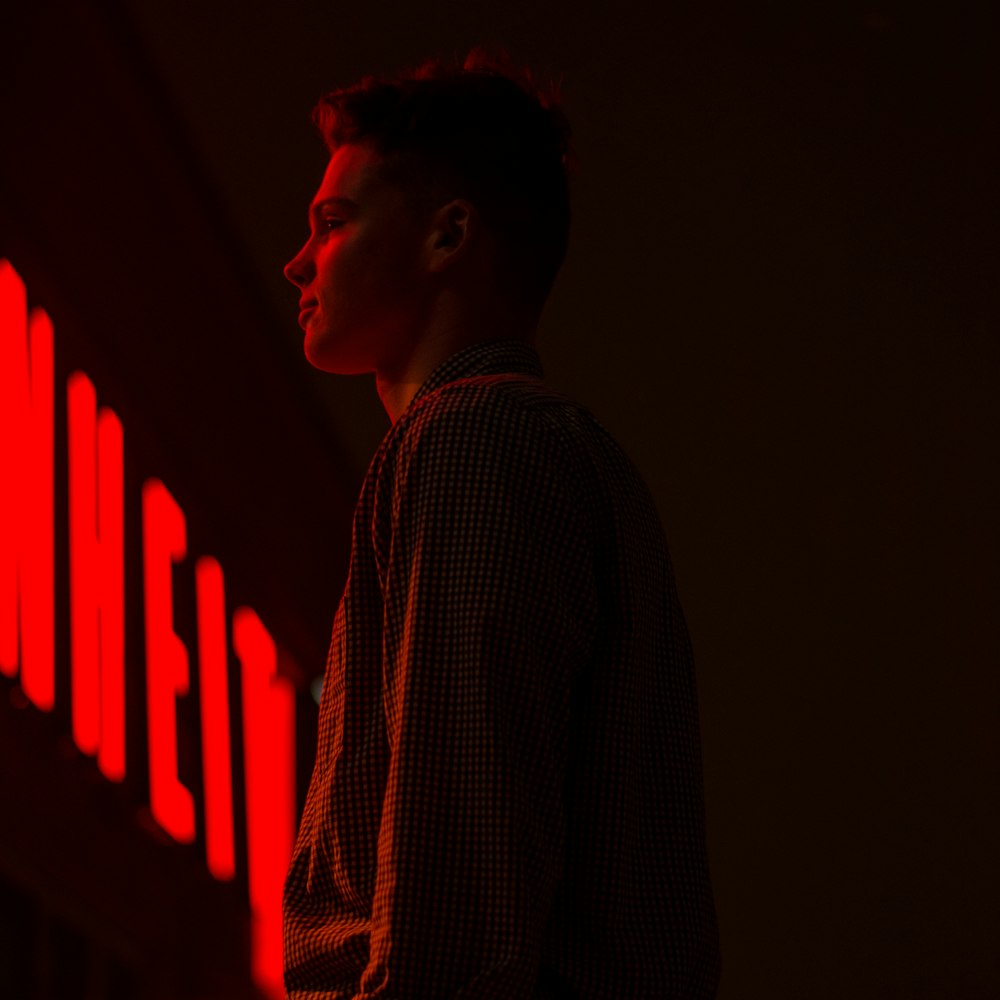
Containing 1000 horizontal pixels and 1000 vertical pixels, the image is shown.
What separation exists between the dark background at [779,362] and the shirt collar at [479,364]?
2650mm

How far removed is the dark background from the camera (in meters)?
3.85

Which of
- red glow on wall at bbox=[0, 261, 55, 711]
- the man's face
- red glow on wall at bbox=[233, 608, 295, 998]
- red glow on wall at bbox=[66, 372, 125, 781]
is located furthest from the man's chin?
red glow on wall at bbox=[233, 608, 295, 998]

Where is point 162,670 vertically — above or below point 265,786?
above

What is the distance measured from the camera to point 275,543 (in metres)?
4.39

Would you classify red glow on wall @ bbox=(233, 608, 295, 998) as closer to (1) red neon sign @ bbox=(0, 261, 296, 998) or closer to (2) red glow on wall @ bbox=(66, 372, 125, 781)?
(1) red neon sign @ bbox=(0, 261, 296, 998)

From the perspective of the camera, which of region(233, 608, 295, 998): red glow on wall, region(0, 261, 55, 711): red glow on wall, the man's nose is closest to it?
the man's nose

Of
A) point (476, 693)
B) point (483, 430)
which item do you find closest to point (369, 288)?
point (483, 430)

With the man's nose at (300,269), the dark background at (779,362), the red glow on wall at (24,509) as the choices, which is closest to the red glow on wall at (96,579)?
the red glow on wall at (24,509)

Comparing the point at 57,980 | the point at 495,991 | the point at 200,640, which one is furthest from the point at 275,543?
the point at 495,991

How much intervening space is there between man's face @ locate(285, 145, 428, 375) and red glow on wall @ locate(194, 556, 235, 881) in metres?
2.61

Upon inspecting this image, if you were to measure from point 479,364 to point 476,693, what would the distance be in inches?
11.6

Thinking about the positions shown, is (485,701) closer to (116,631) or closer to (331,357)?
(331,357)

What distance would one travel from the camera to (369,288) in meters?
1.17

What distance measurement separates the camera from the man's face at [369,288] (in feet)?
3.82
